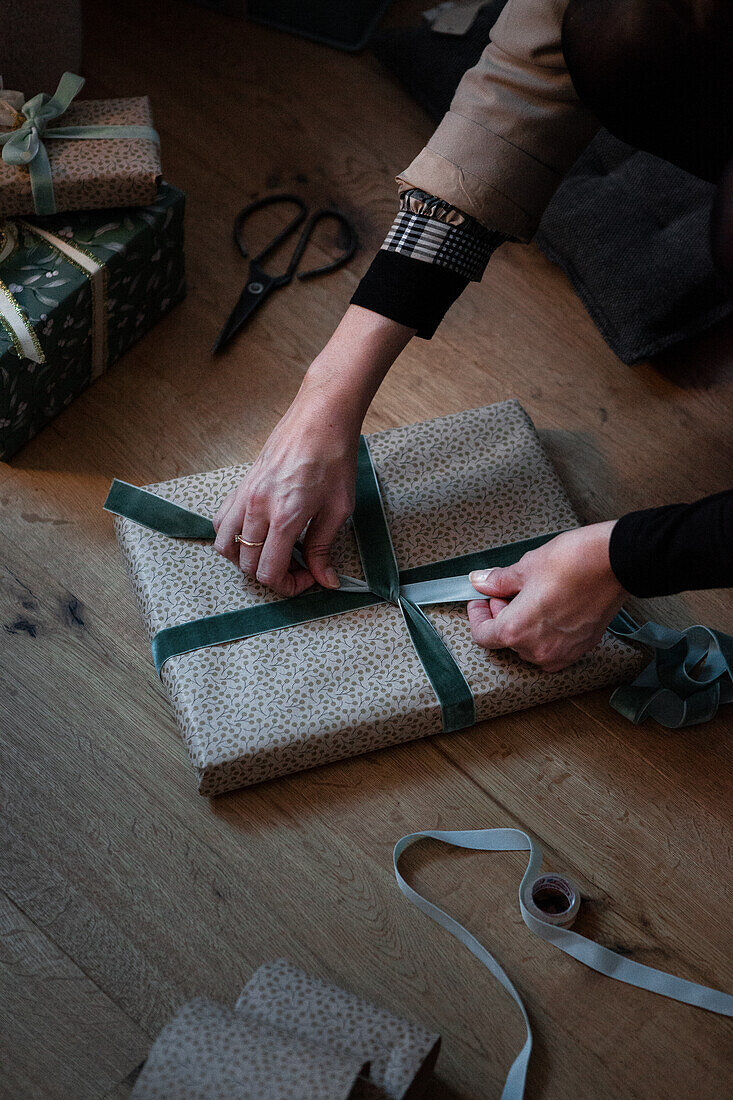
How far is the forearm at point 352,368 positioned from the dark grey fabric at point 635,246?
37 cm

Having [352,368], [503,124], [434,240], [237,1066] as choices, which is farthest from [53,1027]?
[503,124]

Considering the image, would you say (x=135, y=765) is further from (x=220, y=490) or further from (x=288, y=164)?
(x=288, y=164)

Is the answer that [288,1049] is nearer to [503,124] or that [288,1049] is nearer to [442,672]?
[442,672]

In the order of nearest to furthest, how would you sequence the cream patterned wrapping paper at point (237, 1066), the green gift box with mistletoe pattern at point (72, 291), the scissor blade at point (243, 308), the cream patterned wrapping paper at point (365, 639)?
1. the cream patterned wrapping paper at point (237, 1066)
2. the cream patterned wrapping paper at point (365, 639)
3. the green gift box with mistletoe pattern at point (72, 291)
4. the scissor blade at point (243, 308)

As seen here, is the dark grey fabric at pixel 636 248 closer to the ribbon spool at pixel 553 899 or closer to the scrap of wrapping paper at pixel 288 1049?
the ribbon spool at pixel 553 899

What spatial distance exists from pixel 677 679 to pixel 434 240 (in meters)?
0.46

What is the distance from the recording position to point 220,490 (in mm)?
915

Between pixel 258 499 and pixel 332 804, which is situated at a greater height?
pixel 258 499

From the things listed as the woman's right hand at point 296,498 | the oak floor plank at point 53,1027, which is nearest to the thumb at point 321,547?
the woman's right hand at point 296,498

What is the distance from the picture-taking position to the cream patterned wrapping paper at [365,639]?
2.62ft

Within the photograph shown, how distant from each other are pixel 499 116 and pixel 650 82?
0.14 m

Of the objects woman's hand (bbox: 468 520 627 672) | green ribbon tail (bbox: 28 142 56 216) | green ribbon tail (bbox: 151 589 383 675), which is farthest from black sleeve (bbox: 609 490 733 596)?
green ribbon tail (bbox: 28 142 56 216)

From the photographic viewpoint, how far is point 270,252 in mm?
1170

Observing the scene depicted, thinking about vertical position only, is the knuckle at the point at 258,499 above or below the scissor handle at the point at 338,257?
below
